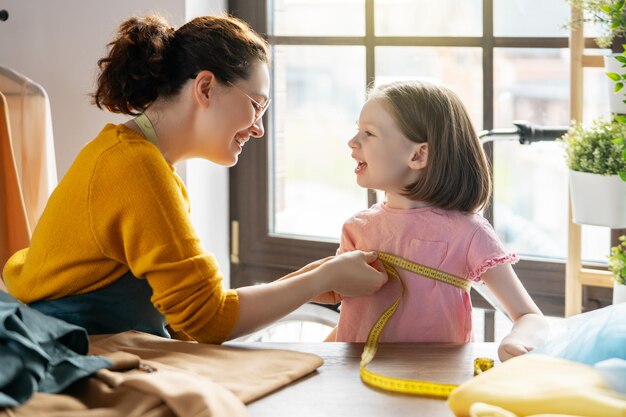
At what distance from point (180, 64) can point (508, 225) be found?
52.0 inches

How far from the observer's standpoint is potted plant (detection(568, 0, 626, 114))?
2.00 m

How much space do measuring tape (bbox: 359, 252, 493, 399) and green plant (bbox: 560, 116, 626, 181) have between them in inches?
25.4

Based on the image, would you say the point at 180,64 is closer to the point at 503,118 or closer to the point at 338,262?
the point at 338,262

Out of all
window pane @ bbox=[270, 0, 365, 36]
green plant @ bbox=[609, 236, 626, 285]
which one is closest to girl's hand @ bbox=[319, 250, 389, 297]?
green plant @ bbox=[609, 236, 626, 285]

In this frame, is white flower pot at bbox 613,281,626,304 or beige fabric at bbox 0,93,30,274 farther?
beige fabric at bbox 0,93,30,274

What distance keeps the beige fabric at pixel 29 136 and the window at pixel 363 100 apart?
0.68m

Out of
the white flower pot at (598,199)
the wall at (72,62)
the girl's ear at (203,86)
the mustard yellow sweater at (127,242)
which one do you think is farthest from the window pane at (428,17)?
the mustard yellow sweater at (127,242)

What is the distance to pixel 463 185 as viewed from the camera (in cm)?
166

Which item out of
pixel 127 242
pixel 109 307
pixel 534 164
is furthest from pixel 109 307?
pixel 534 164

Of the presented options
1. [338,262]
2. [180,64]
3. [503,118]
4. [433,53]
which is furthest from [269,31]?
[338,262]

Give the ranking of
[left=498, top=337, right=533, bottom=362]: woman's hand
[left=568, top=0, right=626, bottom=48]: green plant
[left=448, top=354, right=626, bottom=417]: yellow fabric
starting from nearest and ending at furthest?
[left=448, top=354, right=626, bottom=417]: yellow fabric
[left=498, top=337, right=533, bottom=362]: woman's hand
[left=568, top=0, right=626, bottom=48]: green plant

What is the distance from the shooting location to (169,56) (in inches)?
66.8

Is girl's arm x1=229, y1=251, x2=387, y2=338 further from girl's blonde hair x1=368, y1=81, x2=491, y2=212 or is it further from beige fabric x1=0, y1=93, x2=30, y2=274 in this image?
beige fabric x1=0, y1=93, x2=30, y2=274

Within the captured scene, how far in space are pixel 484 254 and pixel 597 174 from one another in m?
0.65
